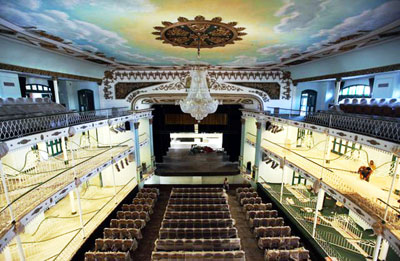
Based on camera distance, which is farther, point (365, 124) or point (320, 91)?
point (320, 91)

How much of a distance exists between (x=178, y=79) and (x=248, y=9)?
27.4 feet

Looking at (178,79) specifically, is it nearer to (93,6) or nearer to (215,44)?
(215,44)

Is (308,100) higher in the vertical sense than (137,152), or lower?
higher

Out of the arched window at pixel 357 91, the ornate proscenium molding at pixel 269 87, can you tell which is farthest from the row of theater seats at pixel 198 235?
the arched window at pixel 357 91

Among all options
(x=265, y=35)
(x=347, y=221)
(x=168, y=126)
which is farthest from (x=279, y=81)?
(x=168, y=126)

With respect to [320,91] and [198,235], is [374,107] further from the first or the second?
[198,235]

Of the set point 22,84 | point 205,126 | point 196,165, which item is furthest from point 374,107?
point 22,84

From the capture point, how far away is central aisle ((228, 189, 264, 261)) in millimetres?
7148

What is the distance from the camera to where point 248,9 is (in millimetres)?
3588

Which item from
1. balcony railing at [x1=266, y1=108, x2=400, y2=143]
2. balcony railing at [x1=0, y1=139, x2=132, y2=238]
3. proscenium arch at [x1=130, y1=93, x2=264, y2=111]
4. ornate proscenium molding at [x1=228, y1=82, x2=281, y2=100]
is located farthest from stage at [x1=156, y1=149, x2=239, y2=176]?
balcony railing at [x1=266, y1=108, x2=400, y2=143]

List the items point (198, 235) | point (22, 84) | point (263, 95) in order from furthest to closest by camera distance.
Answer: point (263, 95)
point (22, 84)
point (198, 235)

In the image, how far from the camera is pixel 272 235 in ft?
25.1

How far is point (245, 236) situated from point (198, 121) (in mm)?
5557

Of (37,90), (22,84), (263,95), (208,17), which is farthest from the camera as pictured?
(263,95)
